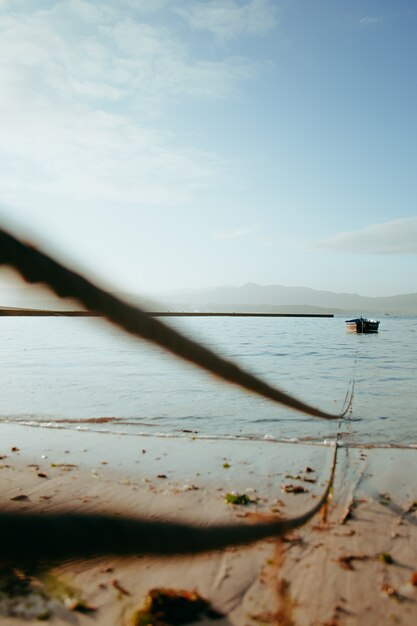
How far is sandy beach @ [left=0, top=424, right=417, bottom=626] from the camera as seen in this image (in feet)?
8.89

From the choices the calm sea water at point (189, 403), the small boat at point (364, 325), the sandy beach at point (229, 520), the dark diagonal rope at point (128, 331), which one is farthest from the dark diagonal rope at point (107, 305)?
the small boat at point (364, 325)

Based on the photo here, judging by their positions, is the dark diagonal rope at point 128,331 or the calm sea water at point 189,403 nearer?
the dark diagonal rope at point 128,331

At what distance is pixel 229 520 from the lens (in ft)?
13.2

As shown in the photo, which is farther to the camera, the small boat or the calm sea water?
the small boat

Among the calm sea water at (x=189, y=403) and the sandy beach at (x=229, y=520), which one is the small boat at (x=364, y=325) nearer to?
the calm sea water at (x=189, y=403)

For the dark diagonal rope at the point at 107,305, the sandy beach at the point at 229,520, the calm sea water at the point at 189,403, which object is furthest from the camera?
the calm sea water at the point at 189,403

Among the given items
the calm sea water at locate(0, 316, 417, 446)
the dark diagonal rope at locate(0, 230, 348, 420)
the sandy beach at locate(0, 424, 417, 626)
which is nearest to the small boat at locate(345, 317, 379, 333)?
the calm sea water at locate(0, 316, 417, 446)

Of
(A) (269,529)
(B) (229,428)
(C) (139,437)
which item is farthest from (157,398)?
(A) (269,529)

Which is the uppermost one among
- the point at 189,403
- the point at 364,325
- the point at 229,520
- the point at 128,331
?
the point at 128,331

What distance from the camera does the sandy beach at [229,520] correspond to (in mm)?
2711

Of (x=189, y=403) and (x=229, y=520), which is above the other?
(x=229, y=520)

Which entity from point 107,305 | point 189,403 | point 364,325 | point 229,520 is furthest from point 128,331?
point 364,325

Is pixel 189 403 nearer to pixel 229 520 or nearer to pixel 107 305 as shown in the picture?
pixel 229 520

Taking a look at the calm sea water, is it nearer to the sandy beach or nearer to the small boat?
the sandy beach
